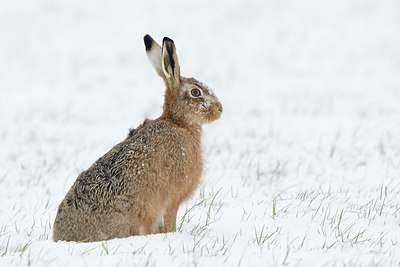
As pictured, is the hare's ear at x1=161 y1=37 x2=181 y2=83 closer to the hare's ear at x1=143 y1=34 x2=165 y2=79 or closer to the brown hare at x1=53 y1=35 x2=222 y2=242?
the brown hare at x1=53 y1=35 x2=222 y2=242

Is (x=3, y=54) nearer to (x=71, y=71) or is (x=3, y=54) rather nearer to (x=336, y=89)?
(x=71, y=71)

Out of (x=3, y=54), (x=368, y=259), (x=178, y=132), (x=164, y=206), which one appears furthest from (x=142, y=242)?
(x=3, y=54)

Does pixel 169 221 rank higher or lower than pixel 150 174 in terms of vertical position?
lower

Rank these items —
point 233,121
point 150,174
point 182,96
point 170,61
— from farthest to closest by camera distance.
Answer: point 233,121 < point 182,96 < point 170,61 < point 150,174

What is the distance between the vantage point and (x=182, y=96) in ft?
21.7

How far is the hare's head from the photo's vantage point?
6.59 m

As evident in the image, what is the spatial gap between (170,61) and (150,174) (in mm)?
1209

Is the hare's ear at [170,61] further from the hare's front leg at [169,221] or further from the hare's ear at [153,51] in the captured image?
the hare's front leg at [169,221]

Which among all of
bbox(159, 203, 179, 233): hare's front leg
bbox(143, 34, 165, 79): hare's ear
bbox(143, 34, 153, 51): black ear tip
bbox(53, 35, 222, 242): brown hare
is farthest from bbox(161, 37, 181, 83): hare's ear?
bbox(159, 203, 179, 233): hare's front leg

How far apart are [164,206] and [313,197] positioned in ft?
6.71

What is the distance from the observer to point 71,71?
20.7 meters

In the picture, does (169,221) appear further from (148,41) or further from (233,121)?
(233,121)

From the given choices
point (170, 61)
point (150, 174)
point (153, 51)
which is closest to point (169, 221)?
point (150, 174)

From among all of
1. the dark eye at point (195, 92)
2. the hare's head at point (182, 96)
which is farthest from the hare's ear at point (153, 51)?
the dark eye at point (195, 92)
